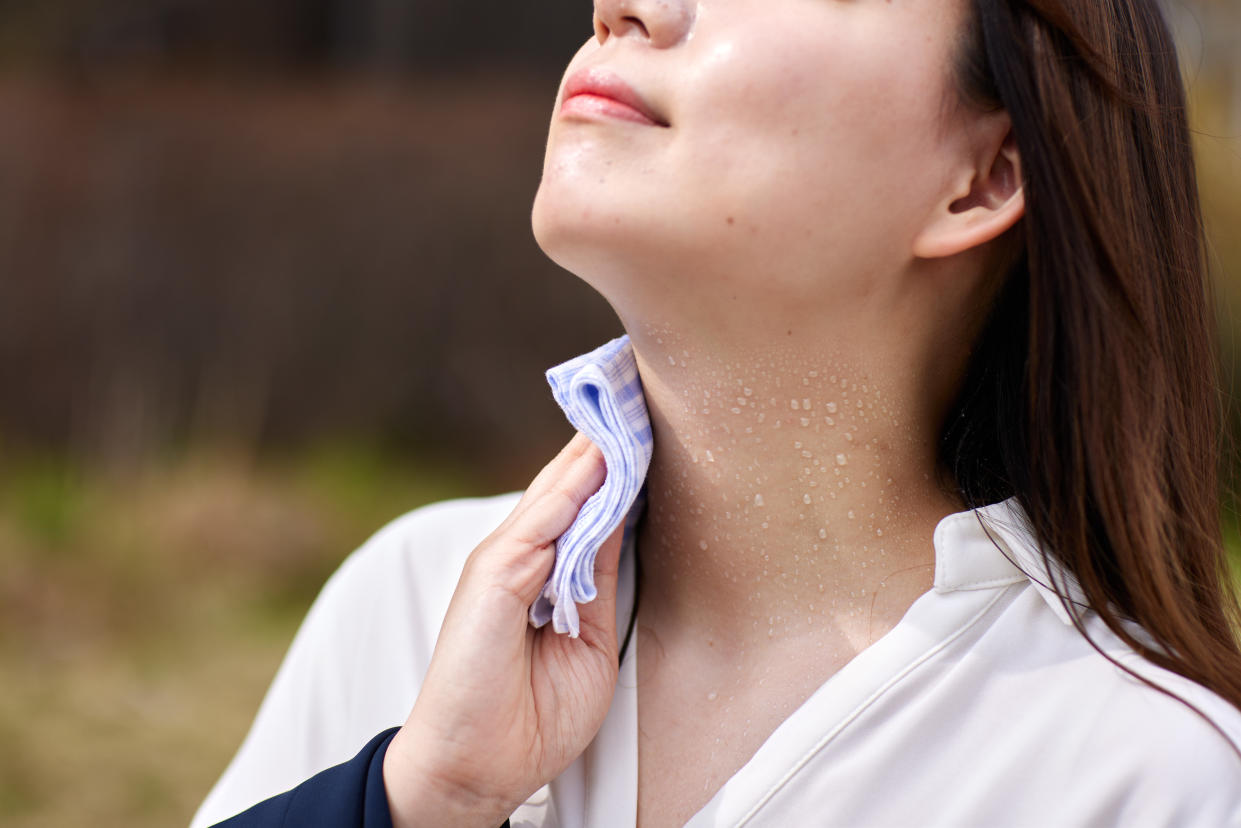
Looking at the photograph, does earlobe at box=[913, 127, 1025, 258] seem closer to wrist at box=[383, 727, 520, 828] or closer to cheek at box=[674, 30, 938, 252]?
cheek at box=[674, 30, 938, 252]

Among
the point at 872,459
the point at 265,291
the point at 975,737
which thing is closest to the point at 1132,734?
the point at 975,737

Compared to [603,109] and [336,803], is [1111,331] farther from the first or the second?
[336,803]

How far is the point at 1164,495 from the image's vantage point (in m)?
1.27

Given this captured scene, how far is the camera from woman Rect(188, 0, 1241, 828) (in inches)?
46.9

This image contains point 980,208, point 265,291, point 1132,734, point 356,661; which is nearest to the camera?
point 1132,734

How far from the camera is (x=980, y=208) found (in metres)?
1.32

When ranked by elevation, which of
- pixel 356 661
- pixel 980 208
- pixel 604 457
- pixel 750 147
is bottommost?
pixel 356 661

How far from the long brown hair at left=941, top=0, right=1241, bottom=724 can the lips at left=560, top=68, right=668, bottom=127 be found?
0.35m

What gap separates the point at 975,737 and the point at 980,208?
1.93 ft

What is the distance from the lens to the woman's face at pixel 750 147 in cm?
119

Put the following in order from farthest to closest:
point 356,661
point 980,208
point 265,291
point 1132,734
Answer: point 265,291 < point 356,661 < point 980,208 < point 1132,734

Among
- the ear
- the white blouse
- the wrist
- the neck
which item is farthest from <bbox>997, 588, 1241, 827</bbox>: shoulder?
the wrist

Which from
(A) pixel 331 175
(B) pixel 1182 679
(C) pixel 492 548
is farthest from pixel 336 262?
(B) pixel 1182 679

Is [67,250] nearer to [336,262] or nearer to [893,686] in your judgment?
[336,262]
